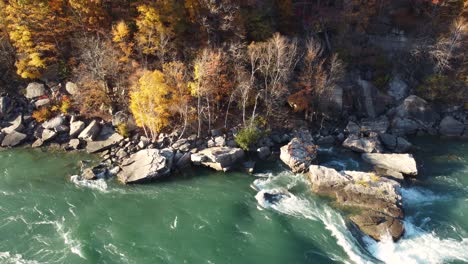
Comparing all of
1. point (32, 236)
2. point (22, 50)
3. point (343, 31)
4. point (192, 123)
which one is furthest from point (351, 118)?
point (22, 50)

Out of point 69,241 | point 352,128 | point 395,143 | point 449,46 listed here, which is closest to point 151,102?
point 69,241

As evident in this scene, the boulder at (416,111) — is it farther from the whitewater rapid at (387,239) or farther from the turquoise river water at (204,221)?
the whitewater rapid at (387,239)

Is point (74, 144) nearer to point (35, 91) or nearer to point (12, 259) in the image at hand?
point (35, 91)

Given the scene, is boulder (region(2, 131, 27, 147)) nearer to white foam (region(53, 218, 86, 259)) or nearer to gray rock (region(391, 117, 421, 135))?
white foam (region(53, 218, 86, 259))

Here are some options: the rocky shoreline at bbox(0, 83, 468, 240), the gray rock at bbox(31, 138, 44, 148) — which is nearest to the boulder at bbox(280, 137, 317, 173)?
the rocky shoreline at bbox(0, 83, 468, 240)

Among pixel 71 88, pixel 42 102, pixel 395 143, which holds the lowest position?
pixel 395 143

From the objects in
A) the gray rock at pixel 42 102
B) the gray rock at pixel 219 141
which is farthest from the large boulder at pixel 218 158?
the gray rock at pixel 42 102
